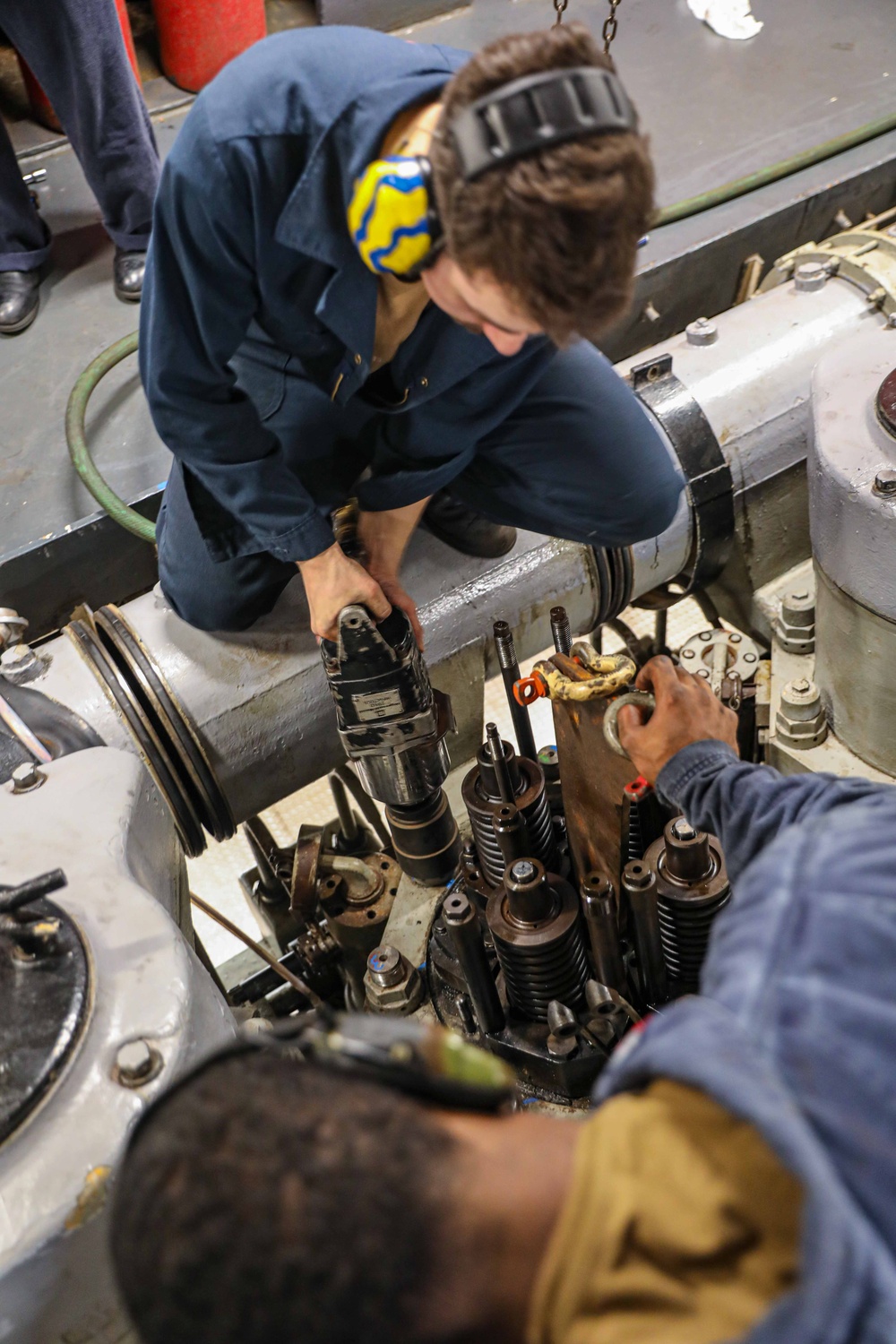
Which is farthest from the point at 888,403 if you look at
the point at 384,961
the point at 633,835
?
the point at 384,961

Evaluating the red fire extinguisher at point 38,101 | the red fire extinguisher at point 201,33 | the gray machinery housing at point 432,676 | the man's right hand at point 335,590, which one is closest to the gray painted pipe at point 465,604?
the gray machinery housing at point 432,676

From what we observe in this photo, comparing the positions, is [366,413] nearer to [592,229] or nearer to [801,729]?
[592,229]

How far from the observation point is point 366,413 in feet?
5.03

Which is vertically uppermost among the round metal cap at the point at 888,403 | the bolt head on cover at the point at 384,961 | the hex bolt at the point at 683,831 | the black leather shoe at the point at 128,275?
the black leather shoe at the point at 128,275

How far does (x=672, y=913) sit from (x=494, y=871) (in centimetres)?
33

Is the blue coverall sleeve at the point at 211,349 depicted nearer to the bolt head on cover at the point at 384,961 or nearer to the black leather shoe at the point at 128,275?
the bolt head on cover at the point at 384,961

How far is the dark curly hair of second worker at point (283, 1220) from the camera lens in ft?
1.81

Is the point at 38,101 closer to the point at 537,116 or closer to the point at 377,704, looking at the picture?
the point at 377,704

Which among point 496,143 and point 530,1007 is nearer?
point 496,143

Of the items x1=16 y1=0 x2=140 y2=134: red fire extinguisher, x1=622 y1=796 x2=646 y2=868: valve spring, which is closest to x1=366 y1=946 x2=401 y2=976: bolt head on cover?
x1=622 y1=796 x2=646 y2=868: valve spring

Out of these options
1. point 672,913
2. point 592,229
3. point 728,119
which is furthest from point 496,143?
point 728,119

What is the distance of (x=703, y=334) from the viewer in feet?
6.82

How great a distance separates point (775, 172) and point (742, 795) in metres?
2.09

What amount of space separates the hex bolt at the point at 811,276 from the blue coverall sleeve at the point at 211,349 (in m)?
1.21
